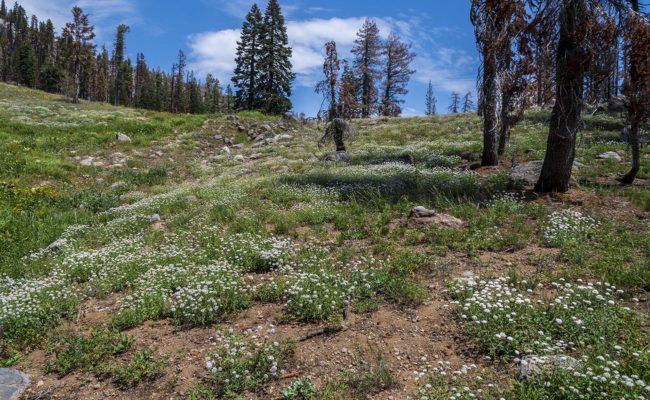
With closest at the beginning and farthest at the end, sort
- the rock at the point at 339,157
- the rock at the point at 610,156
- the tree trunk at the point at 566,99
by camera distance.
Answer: the tree trunk at the point at 566,99 → the rock at the point at 610,156 → the rock at the point at 339,157

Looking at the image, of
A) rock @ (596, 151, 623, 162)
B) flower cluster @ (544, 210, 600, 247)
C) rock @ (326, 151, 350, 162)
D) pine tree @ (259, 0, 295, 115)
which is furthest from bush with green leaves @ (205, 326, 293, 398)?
pine tree @ (259, 0, 295, 115)

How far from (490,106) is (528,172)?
111 inches

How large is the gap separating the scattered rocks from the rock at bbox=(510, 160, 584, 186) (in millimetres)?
4018

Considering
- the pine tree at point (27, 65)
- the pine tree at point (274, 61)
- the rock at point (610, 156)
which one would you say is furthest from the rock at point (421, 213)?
the pine tree at point (27, 65)

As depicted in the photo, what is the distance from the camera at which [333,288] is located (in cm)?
667

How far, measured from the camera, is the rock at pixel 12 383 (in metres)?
5.02

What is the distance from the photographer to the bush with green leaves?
4.82m

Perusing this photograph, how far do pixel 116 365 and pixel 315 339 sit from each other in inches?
108

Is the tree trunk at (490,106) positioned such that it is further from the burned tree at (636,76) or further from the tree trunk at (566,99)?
the burned tree at (636,76)

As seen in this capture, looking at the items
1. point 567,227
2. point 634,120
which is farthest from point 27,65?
point 567,227

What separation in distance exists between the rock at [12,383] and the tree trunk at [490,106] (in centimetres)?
1139

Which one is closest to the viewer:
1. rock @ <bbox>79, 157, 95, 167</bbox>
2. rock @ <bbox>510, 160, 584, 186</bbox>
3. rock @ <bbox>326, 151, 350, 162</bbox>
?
rock @ <bbox>510, 160, 584, 186</bbox>

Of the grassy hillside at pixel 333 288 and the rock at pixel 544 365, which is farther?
the grassy hillside at pixel 333 288

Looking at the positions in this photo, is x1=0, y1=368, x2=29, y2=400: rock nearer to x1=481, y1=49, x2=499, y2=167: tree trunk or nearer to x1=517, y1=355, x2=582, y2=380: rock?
x1=517, y1=355, x2=582, y2=380: rock
